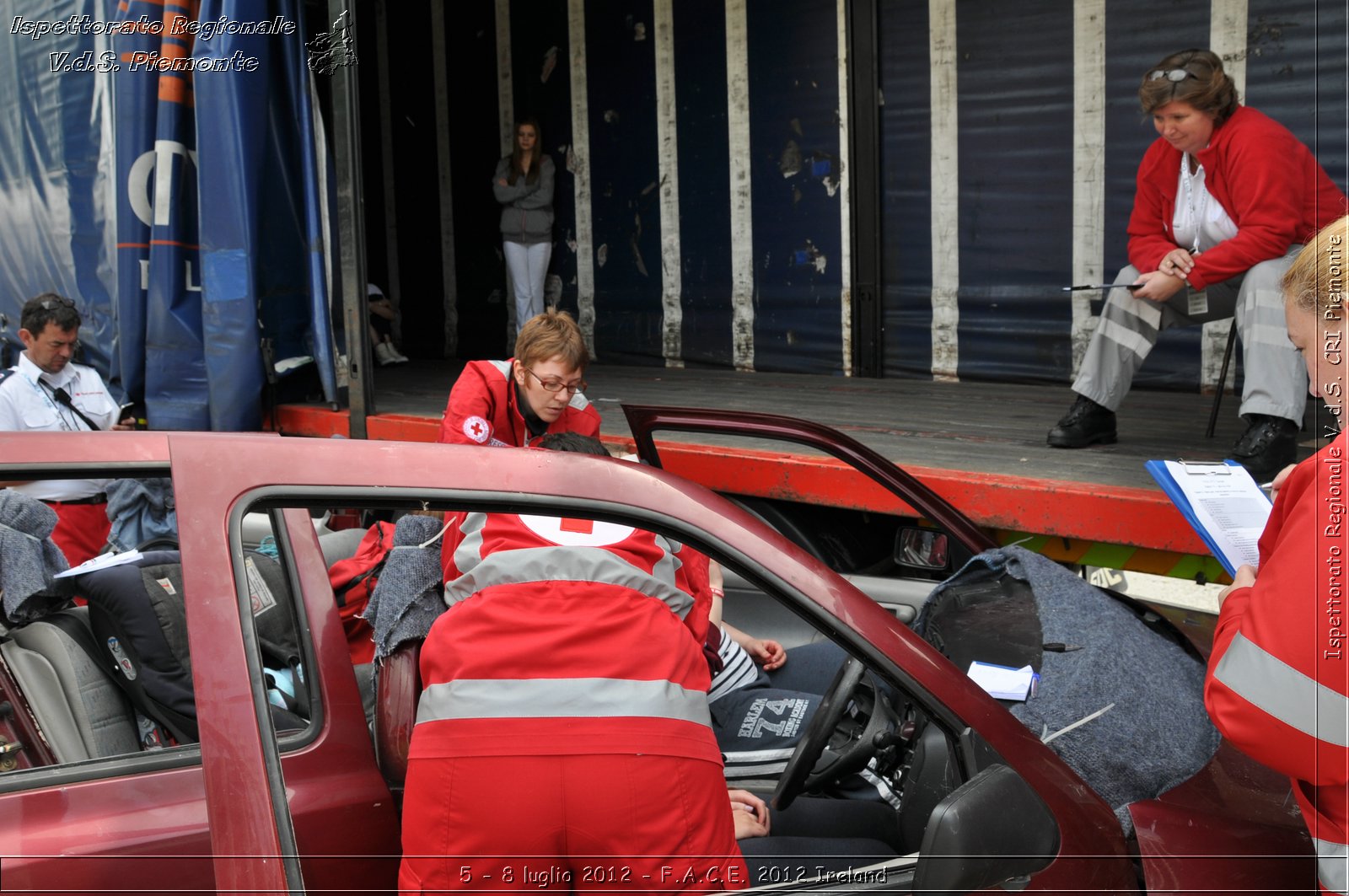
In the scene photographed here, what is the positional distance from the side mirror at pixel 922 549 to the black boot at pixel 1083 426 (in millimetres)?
712

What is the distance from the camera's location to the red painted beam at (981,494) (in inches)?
126

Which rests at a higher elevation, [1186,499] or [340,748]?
[1186,499]

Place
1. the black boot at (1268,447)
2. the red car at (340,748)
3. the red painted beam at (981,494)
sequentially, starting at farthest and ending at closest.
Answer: the black boot at (1268,447) < the red painted beam at (981,494) < the red car at (340,748)

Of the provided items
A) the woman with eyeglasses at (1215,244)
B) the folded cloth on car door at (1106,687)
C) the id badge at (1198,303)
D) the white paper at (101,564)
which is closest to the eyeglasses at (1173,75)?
the woman with eyeglasses at (1215,244)

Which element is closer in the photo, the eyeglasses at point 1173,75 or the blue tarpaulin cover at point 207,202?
the eyeglasses at point 1173,75

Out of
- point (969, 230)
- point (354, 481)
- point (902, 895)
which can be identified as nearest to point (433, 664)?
point (354, 481)

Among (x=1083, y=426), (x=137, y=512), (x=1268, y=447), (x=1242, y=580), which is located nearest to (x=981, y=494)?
(x=1083, y=426)

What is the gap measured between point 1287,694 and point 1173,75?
9.26 ft

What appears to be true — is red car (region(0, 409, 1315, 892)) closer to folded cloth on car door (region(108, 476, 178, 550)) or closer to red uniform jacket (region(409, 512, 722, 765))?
red uniform jacket (region(409, 512, 722, 765))

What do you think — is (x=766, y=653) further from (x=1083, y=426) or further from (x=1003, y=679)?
(x=1083, y=426)

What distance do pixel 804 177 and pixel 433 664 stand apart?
5884 mm

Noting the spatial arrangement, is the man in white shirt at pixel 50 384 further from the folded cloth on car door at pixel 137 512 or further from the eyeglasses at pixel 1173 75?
the eyeglasses at pixel 1173 75

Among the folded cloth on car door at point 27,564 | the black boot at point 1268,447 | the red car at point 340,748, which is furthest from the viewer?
the black boot at point 1268,447

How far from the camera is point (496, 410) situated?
3572 millimetres
